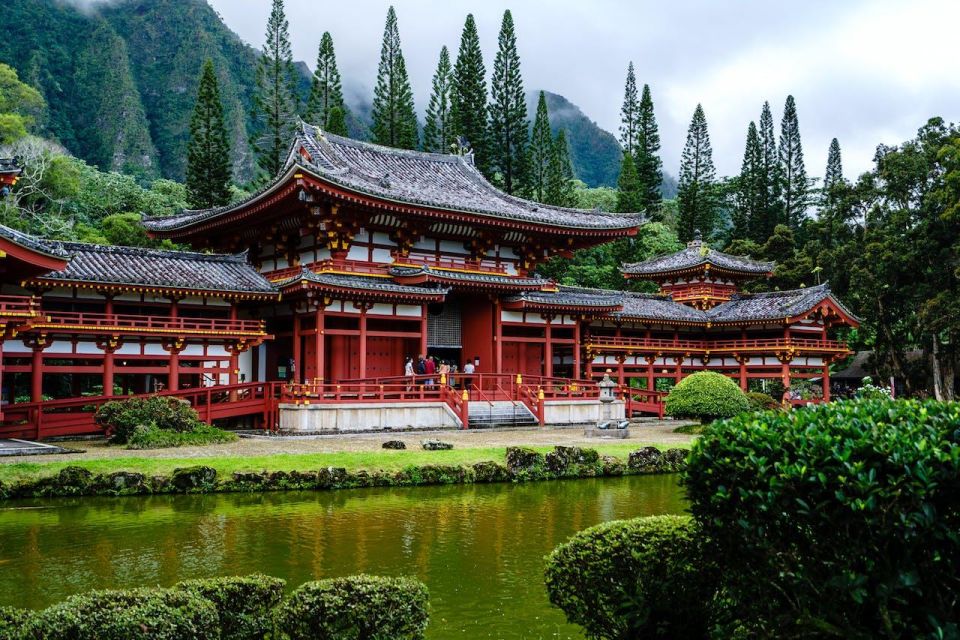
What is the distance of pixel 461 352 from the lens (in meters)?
34.3

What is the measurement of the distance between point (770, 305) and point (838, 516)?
128 feet

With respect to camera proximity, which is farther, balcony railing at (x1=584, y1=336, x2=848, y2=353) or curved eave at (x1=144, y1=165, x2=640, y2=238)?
balcony railing at (x1=584, y1=336, x2=848, y2=353)

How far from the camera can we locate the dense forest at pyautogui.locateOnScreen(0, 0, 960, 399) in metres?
42.9

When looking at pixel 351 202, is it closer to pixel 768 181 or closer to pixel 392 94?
pixel 392 94

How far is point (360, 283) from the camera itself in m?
28.2

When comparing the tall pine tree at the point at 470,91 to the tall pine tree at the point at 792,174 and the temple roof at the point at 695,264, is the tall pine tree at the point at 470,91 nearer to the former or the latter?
the temple roof at the point at 695,264

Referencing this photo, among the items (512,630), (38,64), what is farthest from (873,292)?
(38,64)

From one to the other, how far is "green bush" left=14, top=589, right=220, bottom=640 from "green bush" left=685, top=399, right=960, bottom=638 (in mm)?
3642

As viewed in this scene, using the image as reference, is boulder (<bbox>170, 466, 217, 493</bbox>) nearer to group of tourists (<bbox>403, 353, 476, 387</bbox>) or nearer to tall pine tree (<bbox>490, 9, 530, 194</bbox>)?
group of tourists (<bbox>403, 353, 476, 387</bbox>)

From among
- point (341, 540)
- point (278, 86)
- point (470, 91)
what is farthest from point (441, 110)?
point (341, 540)

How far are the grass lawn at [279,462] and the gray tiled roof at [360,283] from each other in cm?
888

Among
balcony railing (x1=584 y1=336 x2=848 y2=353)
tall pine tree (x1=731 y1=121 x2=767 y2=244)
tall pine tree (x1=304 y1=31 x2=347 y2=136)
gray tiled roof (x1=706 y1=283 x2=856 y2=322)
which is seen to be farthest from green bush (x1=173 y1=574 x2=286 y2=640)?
tall pine tree (x1=731 y1=121 x2=767 y2=244)

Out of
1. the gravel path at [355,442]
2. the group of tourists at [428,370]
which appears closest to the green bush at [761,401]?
the gravel path at [355,442]

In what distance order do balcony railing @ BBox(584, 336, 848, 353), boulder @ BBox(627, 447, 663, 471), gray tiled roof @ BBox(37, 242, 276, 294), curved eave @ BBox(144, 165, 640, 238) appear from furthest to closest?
1. balcony railing @ BBox(584, 336, 848, 353)
2. curved eave @ BBox(144, 165, 640, 238)
3. gray tiled roof @ BBox(37, 242, 276, 294)
4. boulder @ BBox(627, 447, 663, 471)
